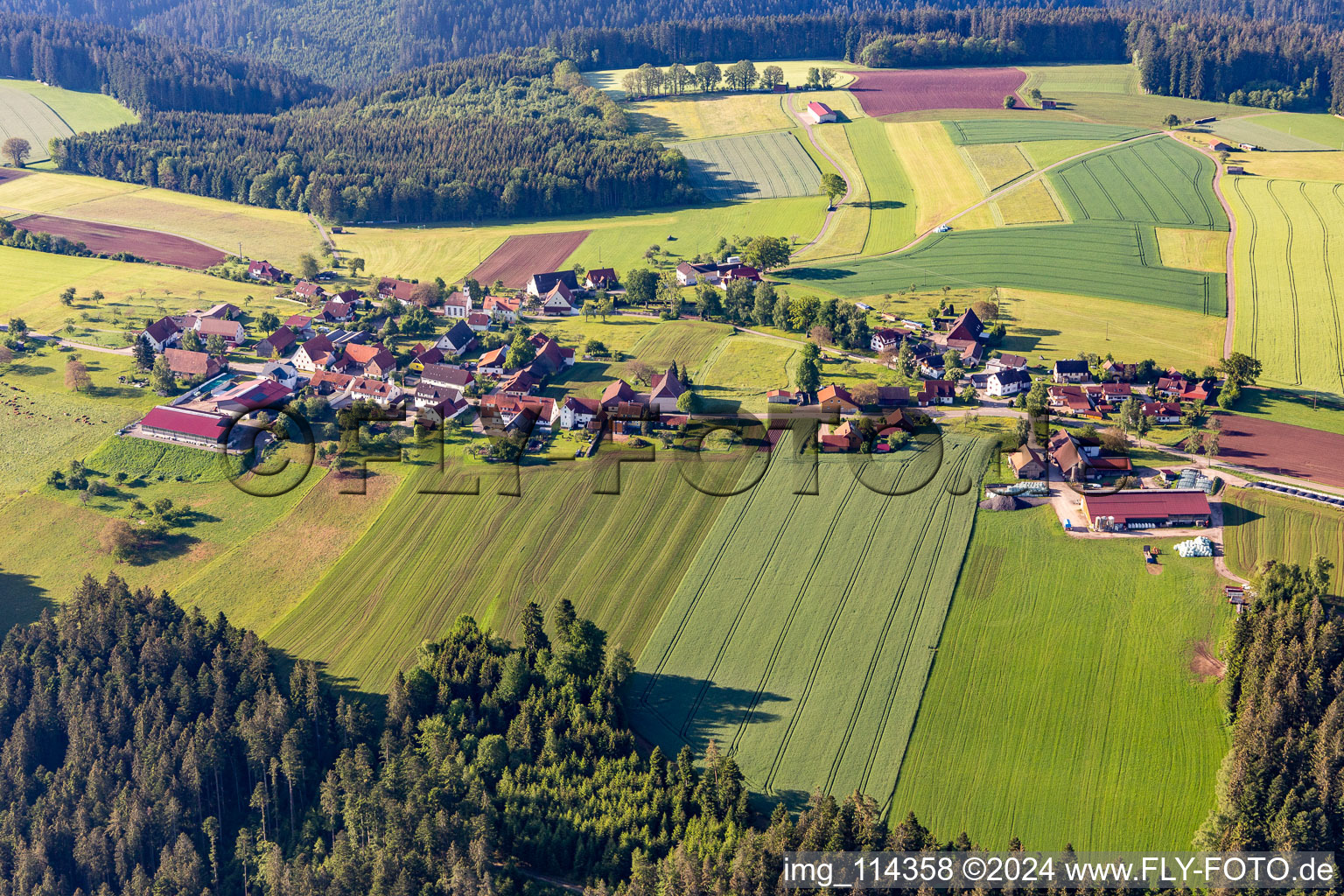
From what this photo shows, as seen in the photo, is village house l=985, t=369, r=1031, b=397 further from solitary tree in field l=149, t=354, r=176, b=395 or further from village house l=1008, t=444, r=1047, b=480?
solitary tree in field l=149, t=354, r=176, b=395

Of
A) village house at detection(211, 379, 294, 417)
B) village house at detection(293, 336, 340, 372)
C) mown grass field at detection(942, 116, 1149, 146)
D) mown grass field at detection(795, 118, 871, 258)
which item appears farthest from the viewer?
mown grass field at detection(942, 116, 1149, 146)

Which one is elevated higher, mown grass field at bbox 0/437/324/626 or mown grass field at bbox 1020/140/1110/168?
mown grass field at bbox 1020/140/1110/168

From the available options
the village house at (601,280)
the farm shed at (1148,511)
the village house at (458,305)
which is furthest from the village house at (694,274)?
the farm shed at (1148,511)

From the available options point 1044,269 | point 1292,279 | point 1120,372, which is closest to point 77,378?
point 1120,372

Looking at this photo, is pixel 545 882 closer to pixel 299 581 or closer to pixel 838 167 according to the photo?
pixel 299 581

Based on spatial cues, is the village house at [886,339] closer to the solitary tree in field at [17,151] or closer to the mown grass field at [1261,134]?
the mown grass field at [1261,134]

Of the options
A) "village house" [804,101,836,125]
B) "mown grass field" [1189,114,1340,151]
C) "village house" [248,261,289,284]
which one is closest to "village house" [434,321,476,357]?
"village house" [248,261,289,284]

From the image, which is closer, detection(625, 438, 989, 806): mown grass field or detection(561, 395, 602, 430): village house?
detection(625, 438, 989, 806): mown grass field

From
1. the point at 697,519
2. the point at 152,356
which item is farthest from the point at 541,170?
the point at 697,519
